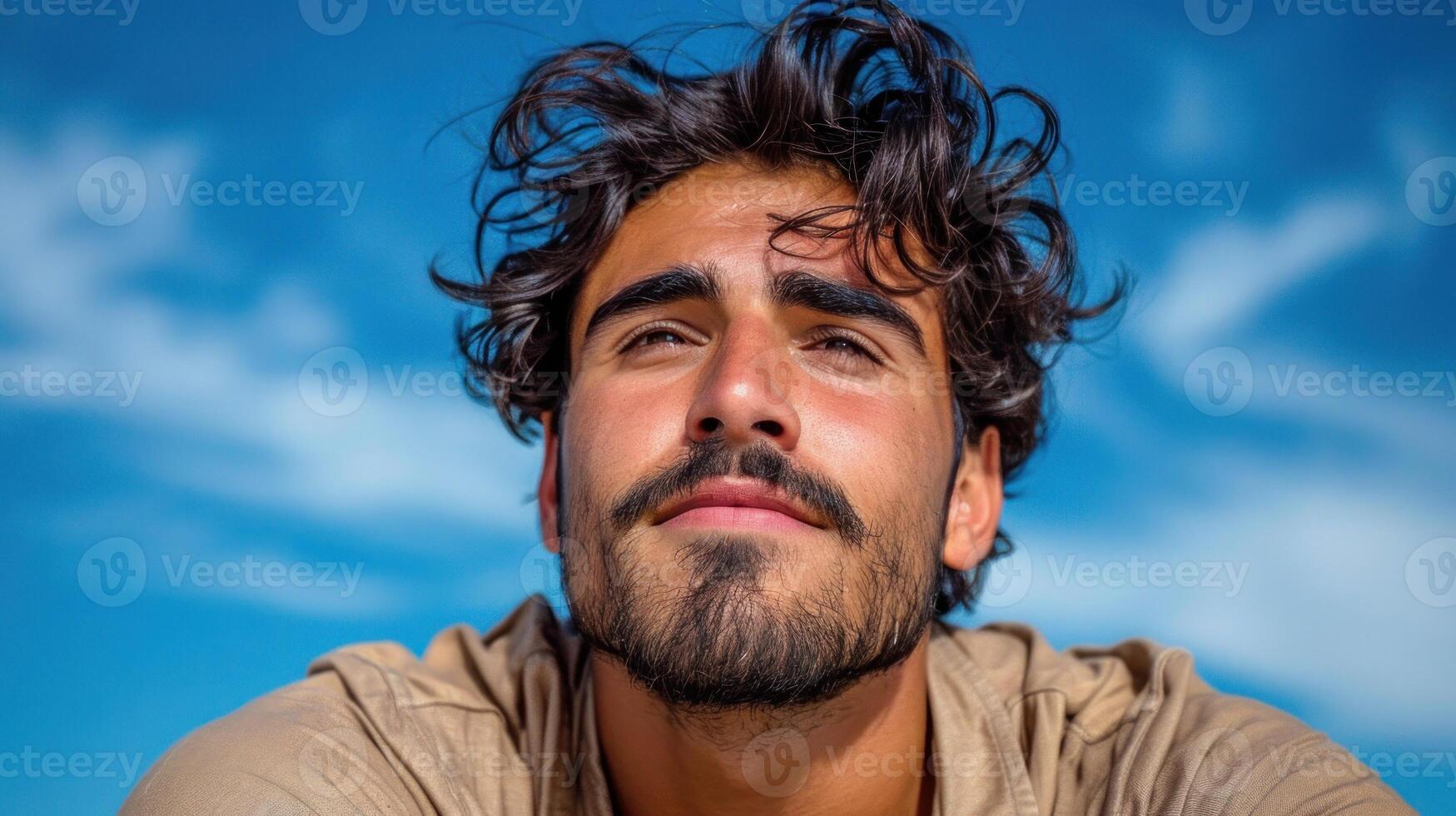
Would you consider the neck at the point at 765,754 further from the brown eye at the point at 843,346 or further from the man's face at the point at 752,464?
the brown eye at the point at 843,346

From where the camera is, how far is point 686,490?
286 centimetres

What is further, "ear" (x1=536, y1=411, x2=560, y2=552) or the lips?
"ear" (x1=536, y1=411, x2=560, y2=552)

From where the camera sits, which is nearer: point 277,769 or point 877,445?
point 277,769

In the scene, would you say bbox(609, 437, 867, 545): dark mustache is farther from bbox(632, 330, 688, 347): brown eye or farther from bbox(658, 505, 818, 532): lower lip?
bbox(632, 330, 688, 347): brown eye

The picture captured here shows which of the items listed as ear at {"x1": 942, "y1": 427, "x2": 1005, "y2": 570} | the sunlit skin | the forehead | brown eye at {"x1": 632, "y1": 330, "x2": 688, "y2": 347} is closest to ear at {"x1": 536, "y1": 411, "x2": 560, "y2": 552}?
the sunlit skin

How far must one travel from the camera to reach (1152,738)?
3197mm

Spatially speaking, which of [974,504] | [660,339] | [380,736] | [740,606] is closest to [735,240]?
[660,339]

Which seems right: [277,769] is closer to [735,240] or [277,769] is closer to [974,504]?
[735,240]

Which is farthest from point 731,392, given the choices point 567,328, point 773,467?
point 567,328

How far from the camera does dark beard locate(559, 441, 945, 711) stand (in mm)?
2773

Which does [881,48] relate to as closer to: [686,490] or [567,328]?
[567,328]

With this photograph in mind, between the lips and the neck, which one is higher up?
the lips

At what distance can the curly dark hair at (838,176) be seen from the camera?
3674 mm

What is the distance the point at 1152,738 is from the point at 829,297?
1.57 metres
